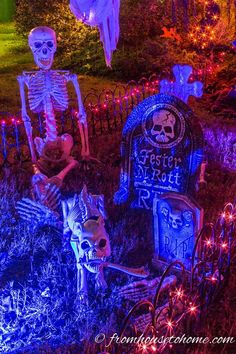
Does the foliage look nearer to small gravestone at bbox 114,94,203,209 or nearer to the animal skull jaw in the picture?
small gravestone at bbox 114,94,203,209

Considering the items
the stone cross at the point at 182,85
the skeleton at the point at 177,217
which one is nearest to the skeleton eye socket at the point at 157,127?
the stone cross at the point at 182,85

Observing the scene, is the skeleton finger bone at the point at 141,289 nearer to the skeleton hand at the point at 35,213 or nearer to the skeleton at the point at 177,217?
the skeleton at the point at 177,217

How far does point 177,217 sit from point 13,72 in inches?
485

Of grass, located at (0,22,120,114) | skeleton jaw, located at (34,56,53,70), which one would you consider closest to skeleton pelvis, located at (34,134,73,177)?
skeleton jaw, located at (34,56,53,70)

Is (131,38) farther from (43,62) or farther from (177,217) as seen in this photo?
(177,217)

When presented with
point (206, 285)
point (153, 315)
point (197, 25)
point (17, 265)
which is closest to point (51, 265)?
point (17, 265)

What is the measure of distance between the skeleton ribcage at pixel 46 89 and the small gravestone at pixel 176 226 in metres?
2.26

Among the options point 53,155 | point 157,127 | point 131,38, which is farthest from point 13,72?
point 157,127

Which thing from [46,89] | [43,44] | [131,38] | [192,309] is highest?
[131,38]

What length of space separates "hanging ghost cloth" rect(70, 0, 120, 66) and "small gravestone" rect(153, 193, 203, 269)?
7.79 ft

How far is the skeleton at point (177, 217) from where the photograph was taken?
182 inches

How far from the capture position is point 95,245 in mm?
4078

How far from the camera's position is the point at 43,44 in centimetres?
616

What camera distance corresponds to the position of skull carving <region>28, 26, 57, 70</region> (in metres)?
6.11
